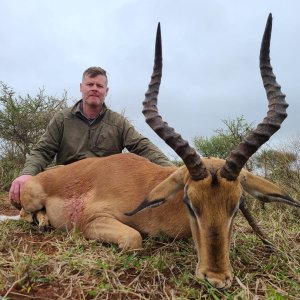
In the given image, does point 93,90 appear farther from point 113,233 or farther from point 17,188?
point 113,233

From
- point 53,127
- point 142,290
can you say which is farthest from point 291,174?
point 142,290

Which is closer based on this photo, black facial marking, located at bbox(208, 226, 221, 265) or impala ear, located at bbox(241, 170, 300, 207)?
black facial marking, located at bbox(208, 226, 221, 265)

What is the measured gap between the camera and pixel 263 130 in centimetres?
400

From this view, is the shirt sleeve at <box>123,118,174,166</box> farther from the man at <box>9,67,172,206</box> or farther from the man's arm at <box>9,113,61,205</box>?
the man's arm at <box>9,113,61,205</box>

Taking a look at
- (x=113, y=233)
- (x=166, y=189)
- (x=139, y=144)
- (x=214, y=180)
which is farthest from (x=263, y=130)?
(x=139, y=144)

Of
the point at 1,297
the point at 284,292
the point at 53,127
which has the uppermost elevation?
the point at 53,127

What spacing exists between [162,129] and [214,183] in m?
0.78

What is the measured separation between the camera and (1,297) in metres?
2.96

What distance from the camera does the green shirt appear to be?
7.63 metres

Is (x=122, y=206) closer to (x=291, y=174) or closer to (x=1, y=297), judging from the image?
(x=1, y=297)

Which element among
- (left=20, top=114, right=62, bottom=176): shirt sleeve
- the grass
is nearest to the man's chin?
(left=20, top=114, right=62, bottom=176): shirt sleeve

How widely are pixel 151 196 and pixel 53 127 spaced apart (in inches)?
149

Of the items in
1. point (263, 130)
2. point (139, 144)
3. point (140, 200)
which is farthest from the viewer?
point (139, 144)

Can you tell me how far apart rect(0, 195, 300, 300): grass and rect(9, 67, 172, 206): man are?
259cm
